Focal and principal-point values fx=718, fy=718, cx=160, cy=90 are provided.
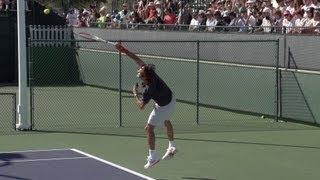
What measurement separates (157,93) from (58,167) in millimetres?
2038

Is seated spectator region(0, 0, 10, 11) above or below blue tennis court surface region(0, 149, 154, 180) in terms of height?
above

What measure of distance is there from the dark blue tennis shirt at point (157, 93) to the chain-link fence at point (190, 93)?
4.80m

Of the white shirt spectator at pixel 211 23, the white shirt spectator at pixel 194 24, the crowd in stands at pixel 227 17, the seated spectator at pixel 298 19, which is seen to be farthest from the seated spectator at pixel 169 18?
the seated spectator at pixel 298 19

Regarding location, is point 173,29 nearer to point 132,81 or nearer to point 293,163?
point 132,81

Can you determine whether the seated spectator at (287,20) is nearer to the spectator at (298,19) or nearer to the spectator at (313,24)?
the spectator at (298,19)

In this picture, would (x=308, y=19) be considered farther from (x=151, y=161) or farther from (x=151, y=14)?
(x=151, y=14)

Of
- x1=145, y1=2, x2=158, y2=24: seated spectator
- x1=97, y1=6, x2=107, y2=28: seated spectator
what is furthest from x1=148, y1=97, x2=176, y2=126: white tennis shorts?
x1=97, y1=6, x2=107, y2=28: seated spectator

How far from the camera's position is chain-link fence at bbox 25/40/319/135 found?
59.9 ft

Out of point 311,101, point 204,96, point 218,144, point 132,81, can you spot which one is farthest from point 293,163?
point 132,81

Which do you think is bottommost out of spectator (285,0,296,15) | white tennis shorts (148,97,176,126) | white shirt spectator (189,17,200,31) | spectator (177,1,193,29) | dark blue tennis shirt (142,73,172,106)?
white tennis shorts (148,97,176,126)

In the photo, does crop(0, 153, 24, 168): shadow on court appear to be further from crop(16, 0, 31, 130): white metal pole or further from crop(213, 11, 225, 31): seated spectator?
crop(213, 11, 225, 31): seated spectator

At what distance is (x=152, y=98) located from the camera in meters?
11.9

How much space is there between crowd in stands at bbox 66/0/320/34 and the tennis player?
23.4ft

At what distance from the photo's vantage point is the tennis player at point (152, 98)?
11680 millimetres
